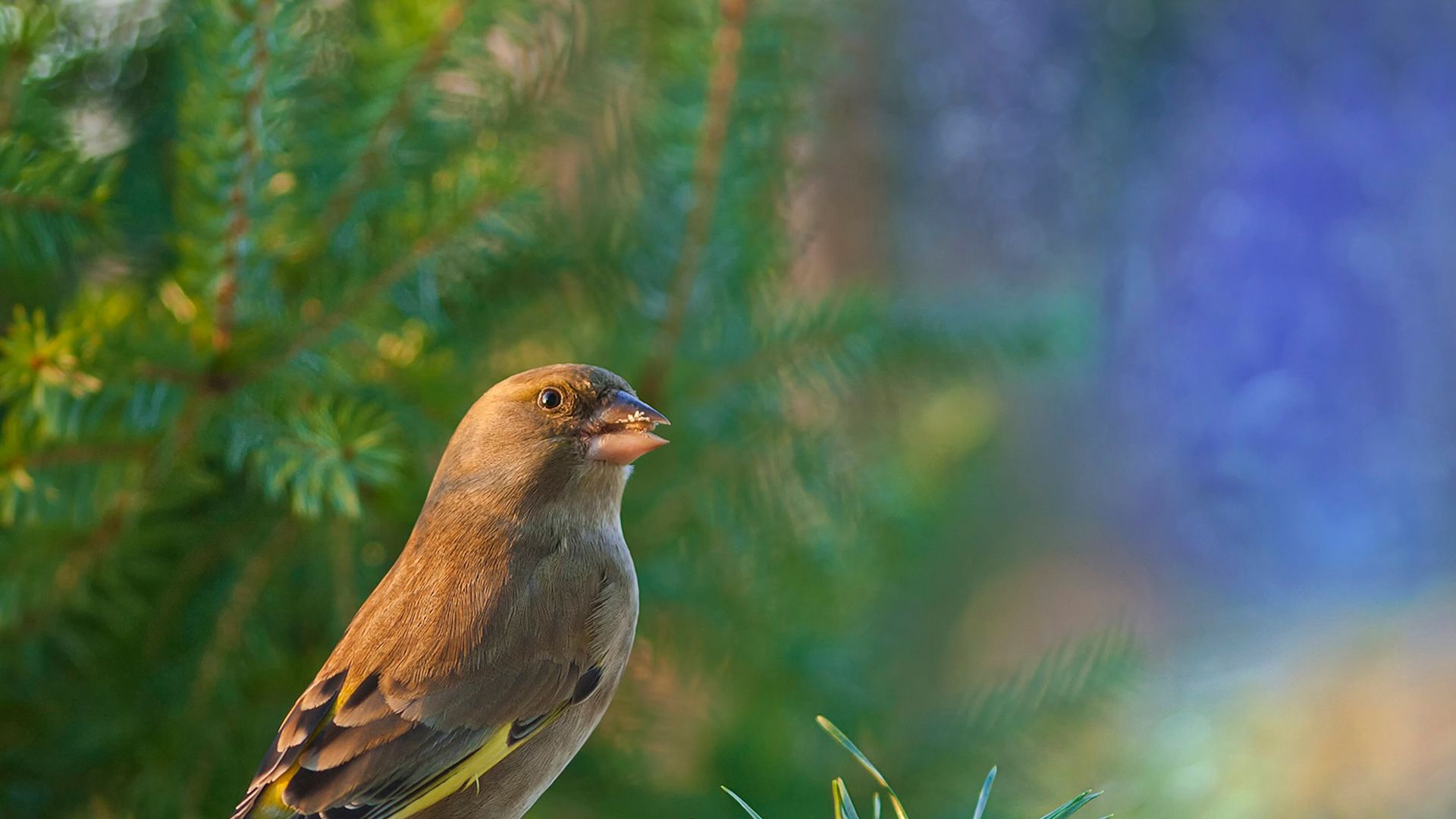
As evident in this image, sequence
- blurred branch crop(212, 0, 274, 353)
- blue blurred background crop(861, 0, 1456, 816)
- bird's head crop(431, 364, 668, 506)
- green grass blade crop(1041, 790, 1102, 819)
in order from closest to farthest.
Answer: green grass blade crop(1041, 790, 1102, 819)
blurred branch crop(212, 0, 274, 353)
bird's head crop(431, 364, 668, 506)
blue blurred background crop(861, 0, 1456, 816)

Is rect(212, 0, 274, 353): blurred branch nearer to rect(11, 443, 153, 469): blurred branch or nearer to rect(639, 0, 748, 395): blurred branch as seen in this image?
rect(11, 443, 153, 469): blurred branch

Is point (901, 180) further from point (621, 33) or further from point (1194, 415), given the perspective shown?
point (621, 33)

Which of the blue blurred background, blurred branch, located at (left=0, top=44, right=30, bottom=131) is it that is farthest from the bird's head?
the blue blurred background

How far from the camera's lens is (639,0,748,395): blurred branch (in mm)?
674

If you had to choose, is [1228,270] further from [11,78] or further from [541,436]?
[11,78]

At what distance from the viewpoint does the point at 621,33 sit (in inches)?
30.3

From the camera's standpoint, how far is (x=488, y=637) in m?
0.57

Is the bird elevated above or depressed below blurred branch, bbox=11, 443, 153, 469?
below

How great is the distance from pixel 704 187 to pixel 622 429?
0.16m

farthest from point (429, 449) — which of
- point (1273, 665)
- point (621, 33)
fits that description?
point (1273, 665)

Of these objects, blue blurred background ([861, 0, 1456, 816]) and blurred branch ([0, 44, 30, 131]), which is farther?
blue blurred background ([861, 0, 1456, 816])

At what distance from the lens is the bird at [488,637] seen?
0.55m

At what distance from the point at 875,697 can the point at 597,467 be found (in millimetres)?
318

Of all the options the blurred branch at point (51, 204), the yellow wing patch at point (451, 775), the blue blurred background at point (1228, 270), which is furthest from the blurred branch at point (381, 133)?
the blue blurred background at point (1228, 270)
